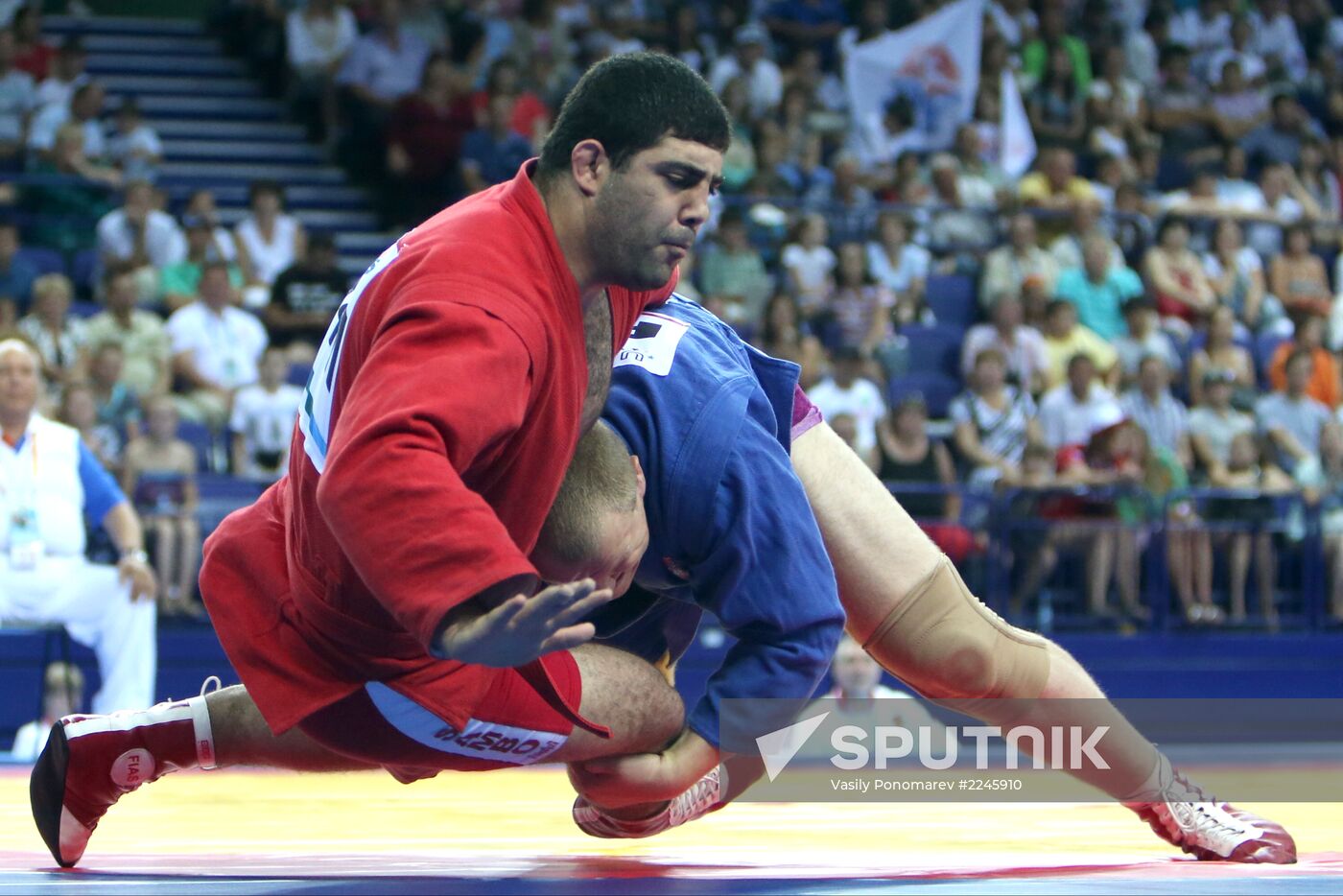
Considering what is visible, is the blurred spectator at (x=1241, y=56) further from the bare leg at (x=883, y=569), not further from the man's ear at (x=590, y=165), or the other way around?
the man's ear at (x=590, y=165)

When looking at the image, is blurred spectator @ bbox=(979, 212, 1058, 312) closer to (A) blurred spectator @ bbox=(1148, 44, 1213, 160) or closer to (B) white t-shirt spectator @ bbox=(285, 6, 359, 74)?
(A) blurred spectator @ bbox=(1148, 44, 1213, 160)

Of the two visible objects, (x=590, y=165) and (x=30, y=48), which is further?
(x=30, y=48)

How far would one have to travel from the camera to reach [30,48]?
31.7 ft

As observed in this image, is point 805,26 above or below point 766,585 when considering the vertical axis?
above

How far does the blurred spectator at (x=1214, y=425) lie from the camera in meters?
9.09

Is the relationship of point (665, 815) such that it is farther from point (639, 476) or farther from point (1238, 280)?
point (1238, 280)

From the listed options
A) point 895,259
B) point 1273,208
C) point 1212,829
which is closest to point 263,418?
point 895,259


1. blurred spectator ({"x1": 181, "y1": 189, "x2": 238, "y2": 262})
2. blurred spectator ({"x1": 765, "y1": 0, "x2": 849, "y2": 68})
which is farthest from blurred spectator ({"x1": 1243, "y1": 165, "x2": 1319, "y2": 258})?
blurred spectator ({"x1": 181, "y1": 189, "x2": 238, "y2": 262})

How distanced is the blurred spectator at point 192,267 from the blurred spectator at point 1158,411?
4.63 meters

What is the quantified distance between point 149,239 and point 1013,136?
548 centimetres

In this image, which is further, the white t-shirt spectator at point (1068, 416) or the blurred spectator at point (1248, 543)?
the white t-shirt spectator at point (1068, 416)

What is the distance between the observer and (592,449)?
2.67 m

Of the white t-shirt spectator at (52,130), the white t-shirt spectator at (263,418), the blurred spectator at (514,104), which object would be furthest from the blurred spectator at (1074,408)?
the white t-shirt spectator at (52,130)

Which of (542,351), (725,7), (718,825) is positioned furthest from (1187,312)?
(542,351)
